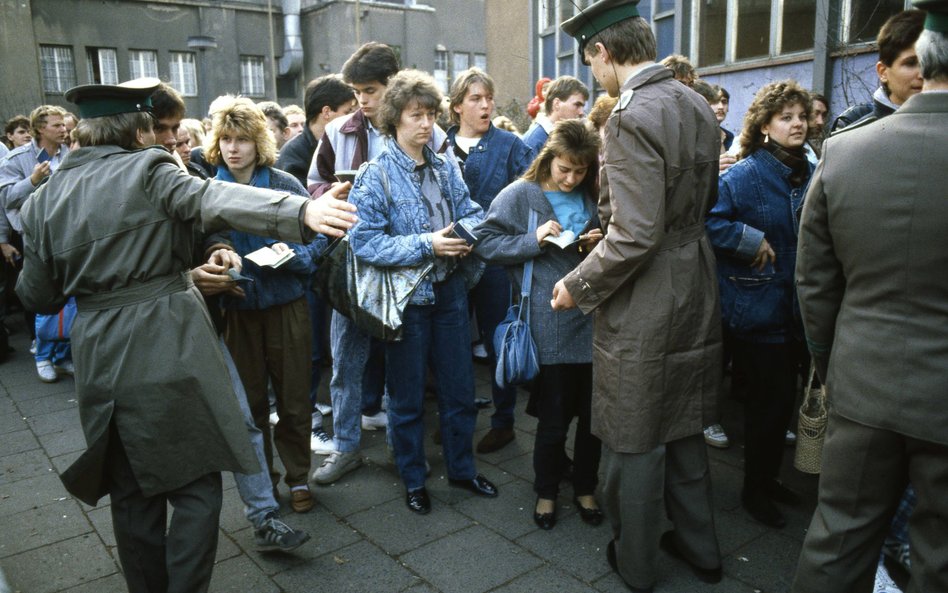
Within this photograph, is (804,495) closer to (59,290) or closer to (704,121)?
(704,121)

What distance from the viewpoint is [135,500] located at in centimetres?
289

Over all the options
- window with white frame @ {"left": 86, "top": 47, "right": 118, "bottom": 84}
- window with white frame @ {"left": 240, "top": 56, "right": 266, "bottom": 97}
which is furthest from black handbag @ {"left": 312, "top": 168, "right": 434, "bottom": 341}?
window with white frame @ {"left": 240, "top": 56, "right": 266, "bottom": 97}

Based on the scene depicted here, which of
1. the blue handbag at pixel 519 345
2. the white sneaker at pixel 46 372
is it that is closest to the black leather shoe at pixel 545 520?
the blue handbag at pixel 519 345

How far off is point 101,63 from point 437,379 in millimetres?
30357

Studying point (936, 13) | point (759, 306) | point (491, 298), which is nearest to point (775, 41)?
point (491, 298)

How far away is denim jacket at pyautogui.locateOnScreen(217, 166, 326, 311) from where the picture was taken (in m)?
3.79

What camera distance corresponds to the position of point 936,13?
2.12 meters

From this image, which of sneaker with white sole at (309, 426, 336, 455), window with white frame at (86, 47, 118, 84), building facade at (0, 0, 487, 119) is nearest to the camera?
sneaker with white sole at (309, 426, 336, 455)

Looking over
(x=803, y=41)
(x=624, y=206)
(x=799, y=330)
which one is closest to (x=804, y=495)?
(x=799, y=330)

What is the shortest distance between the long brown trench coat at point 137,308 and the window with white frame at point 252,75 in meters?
32.5

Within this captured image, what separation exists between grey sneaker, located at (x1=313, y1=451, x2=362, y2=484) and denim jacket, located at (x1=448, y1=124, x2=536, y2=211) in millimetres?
1964

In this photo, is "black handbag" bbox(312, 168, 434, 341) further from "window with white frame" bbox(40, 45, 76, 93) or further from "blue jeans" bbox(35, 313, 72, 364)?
"window with white frame" bbox(40, 45, 76, 93)

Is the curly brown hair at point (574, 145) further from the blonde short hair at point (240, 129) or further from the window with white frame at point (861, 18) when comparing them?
the window with white frame at point (861, 18)

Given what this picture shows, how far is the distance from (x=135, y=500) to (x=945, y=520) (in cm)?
274
